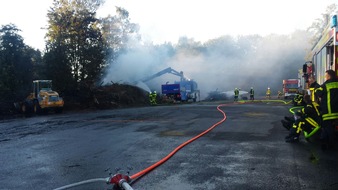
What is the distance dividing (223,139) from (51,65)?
922 inches

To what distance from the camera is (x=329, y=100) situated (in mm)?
6781

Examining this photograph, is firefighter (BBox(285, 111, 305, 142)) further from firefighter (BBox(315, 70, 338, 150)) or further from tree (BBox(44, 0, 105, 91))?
tree (BBox(44, 0, 105, 91))

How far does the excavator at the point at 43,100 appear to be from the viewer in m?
21.8

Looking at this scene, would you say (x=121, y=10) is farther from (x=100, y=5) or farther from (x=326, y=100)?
(x=326, y=100)

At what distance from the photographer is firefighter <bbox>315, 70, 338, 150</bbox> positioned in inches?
265

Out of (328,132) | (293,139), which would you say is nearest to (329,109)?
(328,132)

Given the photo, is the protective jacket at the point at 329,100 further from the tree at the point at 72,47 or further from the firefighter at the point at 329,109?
the tree at the point at 72,47

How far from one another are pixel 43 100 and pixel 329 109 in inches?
753

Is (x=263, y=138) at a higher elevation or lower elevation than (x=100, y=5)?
lower

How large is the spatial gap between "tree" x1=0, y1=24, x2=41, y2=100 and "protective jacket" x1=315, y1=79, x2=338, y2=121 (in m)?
24.5

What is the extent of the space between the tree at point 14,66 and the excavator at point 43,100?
3735 millimetres

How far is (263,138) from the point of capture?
8.38 m

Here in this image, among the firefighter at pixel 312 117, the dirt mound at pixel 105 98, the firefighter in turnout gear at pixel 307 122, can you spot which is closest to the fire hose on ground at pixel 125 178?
the firefighter in turnout gear at pixel 307 122

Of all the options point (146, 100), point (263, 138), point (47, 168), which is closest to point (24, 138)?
point (47, 168)
